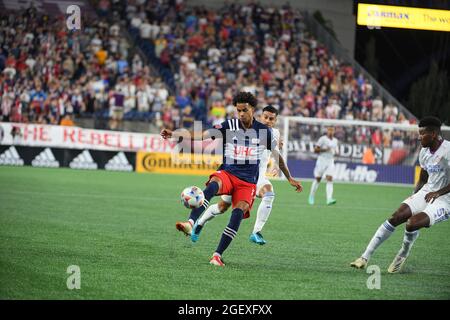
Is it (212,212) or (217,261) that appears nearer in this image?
(217,261)

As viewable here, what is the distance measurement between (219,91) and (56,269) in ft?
81.8

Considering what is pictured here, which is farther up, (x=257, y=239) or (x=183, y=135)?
(x=183, y=135)

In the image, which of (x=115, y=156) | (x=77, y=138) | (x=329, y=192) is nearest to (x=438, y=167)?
(x=329, y=192)

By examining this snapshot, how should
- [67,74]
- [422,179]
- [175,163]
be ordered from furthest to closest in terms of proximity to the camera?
[67,74] < [175,163] < [422,179]

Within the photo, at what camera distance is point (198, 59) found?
114 ft

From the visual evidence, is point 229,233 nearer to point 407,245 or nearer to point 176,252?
point 176,252

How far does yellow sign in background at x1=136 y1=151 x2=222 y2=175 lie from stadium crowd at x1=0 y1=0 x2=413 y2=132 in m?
1.37

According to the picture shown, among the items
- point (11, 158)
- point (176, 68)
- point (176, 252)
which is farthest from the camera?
point (176, 68)

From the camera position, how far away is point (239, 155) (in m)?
10.3

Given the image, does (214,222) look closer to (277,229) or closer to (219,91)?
(277,229)

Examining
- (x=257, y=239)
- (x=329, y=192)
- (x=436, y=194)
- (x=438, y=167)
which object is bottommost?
(x=329, y=192)

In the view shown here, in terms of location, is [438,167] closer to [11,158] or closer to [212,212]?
[212,212]

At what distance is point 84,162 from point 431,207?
859 inches
